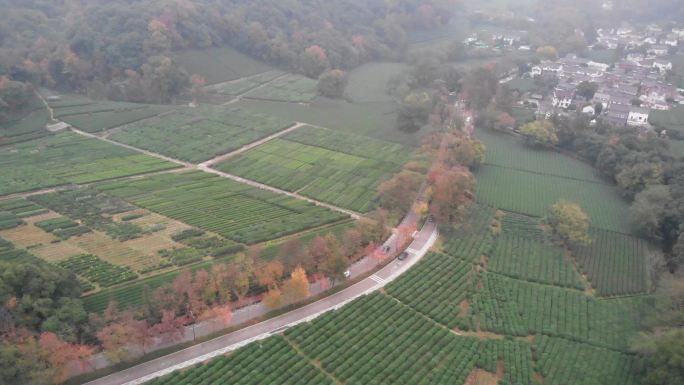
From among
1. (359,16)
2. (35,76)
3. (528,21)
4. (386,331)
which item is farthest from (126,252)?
(528,21)

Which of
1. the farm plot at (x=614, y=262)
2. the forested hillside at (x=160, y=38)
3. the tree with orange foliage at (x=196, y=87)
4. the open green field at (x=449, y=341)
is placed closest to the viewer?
the open green field at (x=449, y=341)

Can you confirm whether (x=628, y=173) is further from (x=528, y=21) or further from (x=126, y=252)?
(x=528, y=21)

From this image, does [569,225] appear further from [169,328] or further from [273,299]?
[169,328]

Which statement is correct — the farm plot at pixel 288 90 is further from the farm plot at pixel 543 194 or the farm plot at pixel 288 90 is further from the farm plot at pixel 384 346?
the farm plot at pixel 384 346

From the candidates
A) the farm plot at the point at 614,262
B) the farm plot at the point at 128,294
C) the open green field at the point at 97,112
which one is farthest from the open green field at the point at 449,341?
the open green field at the point at 97,112

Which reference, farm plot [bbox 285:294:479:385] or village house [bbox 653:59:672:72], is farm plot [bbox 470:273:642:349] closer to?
farm plot [bbox 285:294:479:385]
